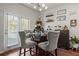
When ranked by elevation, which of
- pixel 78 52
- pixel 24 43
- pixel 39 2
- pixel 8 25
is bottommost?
pixel 78 52

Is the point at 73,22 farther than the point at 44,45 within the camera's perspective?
No

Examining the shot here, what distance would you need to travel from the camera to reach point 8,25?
1.47 metres

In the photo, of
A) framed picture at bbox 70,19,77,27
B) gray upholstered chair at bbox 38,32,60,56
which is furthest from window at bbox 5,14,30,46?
framed picture at bbox 70,19,77,27

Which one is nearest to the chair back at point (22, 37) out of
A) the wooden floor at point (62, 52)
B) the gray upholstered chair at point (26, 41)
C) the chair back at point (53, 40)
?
the gray upholstered chair at point (26, 41)

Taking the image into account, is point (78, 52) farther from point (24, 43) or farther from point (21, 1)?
point (21, 1)

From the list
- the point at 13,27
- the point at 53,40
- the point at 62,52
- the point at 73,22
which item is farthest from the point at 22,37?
the point at 73,22

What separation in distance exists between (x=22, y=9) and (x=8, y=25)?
0.37 m

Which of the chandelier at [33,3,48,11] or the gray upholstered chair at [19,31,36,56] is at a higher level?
the chandelier at [33,3,48,11]

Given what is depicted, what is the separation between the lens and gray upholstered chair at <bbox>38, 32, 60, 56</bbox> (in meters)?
1.56

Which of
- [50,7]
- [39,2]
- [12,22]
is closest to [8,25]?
[12,22]

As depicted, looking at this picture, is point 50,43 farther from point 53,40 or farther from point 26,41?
point 26,41

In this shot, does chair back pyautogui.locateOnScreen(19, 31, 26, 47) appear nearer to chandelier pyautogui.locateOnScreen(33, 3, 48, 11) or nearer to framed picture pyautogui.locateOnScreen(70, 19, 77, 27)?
chandelier pyautogui.locateOnScreen(33, 3, 48, 11)

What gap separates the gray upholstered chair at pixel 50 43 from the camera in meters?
1.56

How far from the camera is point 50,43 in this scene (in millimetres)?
1595
